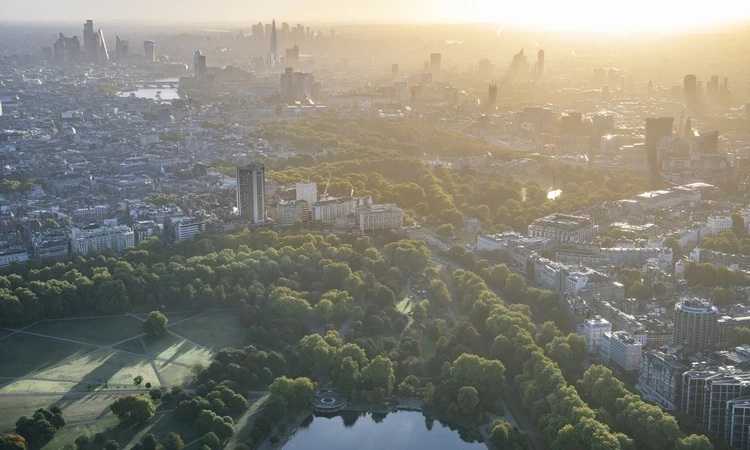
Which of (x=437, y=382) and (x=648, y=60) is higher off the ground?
(x=648, y=60)

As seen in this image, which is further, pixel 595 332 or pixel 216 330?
pixel 216 330

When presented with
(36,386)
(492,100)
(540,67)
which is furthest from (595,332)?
(540,67)

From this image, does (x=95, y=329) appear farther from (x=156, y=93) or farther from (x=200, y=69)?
(x=200, y=69)

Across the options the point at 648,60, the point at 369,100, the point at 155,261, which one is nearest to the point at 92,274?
the point at 155,261

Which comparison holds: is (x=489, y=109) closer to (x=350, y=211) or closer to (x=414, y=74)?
(x=414, y=74)

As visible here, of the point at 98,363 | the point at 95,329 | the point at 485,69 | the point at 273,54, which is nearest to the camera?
the point at 98,363

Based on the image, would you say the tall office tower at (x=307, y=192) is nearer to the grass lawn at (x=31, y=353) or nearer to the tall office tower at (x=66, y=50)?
the grass lawn at (x=31, y=353)
